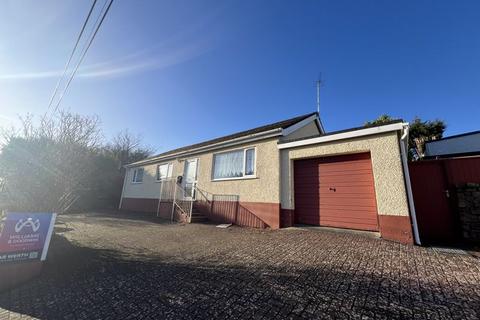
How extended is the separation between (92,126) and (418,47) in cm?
1279

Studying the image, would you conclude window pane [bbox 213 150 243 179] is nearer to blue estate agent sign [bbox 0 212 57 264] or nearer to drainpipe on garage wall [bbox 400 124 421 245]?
drainpipe on garage wall [bbox 400 124 421 245]

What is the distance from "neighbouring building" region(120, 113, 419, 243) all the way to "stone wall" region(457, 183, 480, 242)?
1.62 meters

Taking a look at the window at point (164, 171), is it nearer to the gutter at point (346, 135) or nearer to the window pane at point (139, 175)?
the window pane at point (139, 175)

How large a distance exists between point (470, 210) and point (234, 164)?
771 cm

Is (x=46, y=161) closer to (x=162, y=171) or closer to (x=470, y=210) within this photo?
(x=162, y=171)

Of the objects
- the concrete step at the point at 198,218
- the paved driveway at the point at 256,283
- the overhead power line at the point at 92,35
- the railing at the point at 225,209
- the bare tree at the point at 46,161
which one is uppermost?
the overhead power line at the point at 92,35

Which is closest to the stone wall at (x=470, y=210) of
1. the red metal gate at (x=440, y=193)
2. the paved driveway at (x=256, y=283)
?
the red metal gate at (x=440, y=193)

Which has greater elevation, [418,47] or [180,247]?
[418,47]

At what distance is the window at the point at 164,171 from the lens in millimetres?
13094

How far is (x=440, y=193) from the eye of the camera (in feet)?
19.3

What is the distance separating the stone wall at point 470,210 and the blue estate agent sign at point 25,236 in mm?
9716

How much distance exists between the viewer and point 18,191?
16.8 ft

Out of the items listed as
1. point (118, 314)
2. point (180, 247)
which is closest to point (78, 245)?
point (180, 247)

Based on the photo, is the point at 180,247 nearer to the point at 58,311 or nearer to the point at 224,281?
the point at 224,281
